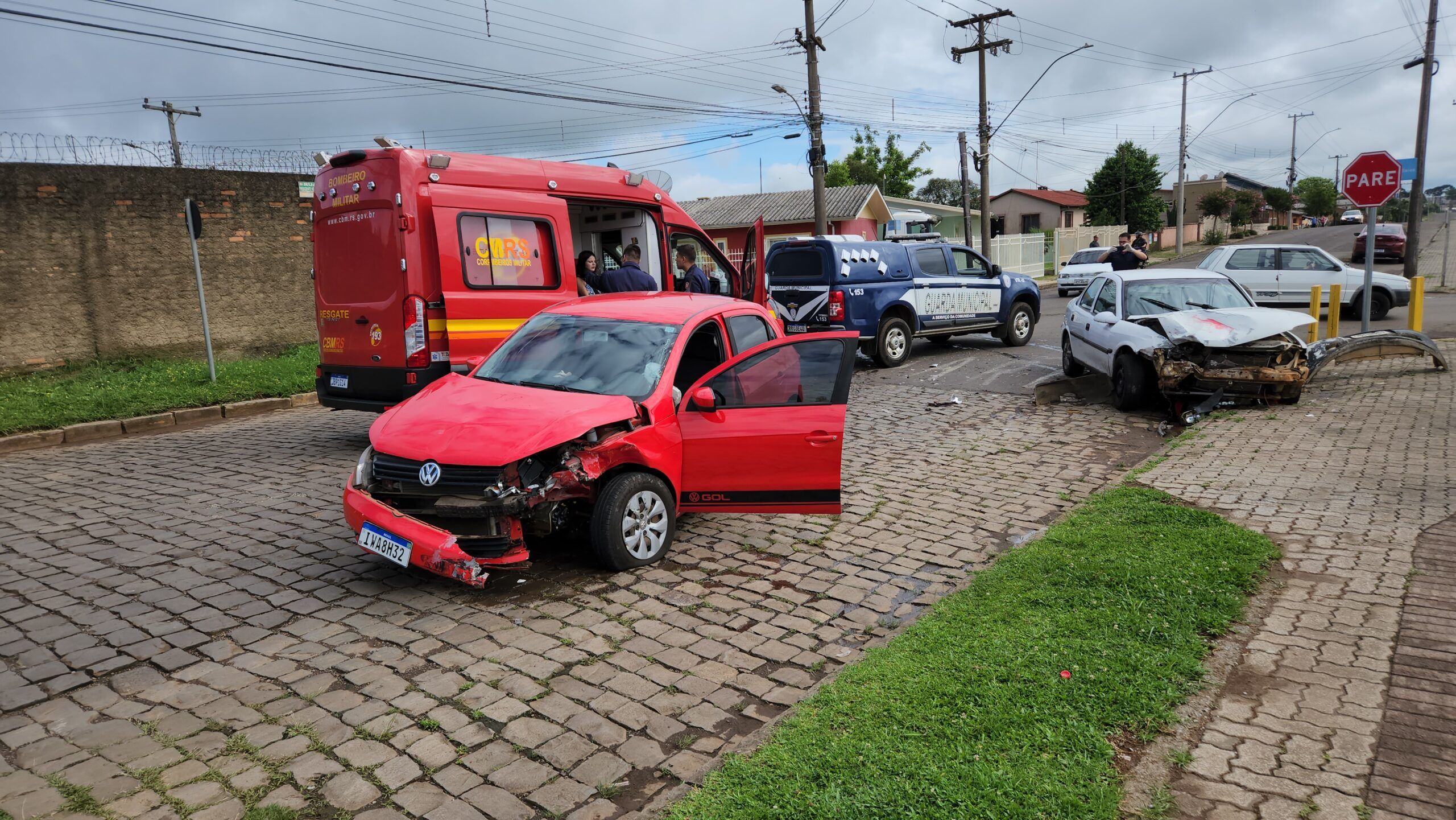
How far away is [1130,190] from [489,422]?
56.5m

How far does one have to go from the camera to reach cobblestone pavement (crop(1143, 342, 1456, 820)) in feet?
10.5

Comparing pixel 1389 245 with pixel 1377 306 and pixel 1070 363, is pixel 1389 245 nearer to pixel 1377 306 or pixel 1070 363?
pixel 1377 306

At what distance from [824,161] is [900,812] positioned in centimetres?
2135

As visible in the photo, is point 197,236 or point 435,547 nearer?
point 435,547

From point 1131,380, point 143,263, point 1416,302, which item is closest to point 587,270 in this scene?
point 1131,380

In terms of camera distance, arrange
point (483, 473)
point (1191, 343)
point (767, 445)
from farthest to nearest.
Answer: point (1191, 343) → point (767, 445) → point (483, 473)

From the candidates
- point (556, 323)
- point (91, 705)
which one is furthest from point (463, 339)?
point (91, 705)

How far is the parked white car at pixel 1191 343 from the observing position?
31.0ft

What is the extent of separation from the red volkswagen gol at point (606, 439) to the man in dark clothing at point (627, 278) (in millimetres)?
3678

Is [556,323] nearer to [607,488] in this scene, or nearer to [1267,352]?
[607,488]

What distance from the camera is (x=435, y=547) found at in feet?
15.5

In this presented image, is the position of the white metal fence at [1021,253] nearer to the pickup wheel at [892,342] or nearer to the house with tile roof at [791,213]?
the house with tile roof at [791,213]

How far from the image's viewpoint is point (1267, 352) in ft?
31.2

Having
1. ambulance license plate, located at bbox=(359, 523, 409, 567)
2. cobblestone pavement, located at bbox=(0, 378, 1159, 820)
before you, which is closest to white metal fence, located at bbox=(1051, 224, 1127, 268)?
cobblestone pavement, located at bbox=(0, 378, 1159, 820)
